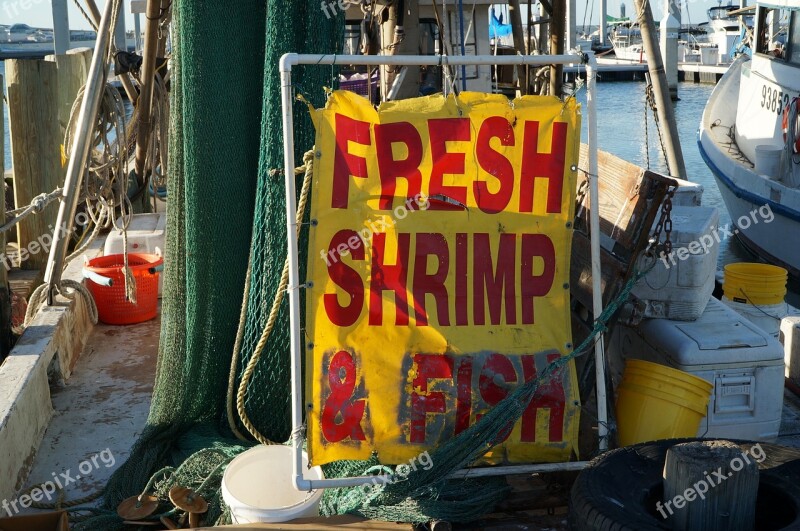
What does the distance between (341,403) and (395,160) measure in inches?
42.9

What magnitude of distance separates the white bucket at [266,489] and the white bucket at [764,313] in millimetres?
4294

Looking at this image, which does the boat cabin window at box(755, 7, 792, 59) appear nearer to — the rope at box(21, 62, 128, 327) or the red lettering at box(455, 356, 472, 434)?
the rope at box(21, 62, 128, 327)

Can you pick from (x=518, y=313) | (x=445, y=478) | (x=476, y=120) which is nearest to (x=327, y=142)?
(x=476, y=120)

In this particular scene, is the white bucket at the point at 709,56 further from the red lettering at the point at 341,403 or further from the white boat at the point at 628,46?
the red lettering at the point at 341,403

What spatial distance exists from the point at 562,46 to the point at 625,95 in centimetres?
3441

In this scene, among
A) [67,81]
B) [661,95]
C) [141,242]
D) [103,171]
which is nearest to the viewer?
[103,171]

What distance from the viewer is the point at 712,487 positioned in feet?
10.6

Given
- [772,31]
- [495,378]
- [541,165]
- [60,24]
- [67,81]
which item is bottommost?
[495,378]

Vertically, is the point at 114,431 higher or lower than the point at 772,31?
lower

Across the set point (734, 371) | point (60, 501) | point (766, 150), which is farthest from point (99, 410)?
point (766, 150)

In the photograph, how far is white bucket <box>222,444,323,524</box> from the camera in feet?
12.3

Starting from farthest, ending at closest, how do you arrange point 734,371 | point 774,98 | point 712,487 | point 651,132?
point 651,132 → point 774,98 → point 734,371 → point 712,487

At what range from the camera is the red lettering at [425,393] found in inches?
152

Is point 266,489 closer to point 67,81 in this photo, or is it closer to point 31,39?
point 67,81
